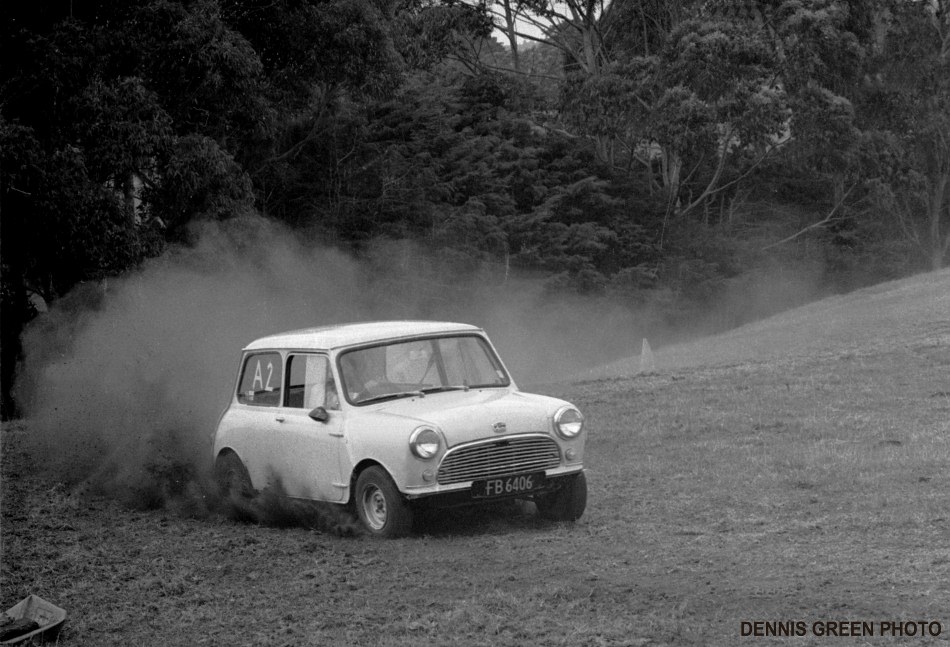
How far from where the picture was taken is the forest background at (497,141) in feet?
73.1

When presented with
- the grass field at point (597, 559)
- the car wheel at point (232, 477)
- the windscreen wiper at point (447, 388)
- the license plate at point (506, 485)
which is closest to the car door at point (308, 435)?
the grass field at point (597, 559)

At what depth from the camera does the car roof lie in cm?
1013

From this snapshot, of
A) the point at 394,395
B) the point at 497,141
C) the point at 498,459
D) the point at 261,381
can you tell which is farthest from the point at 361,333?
the point at 497,141

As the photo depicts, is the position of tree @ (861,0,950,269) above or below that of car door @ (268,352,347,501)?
above

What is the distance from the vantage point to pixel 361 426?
31.1 ft

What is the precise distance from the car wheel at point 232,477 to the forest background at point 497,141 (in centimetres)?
1117

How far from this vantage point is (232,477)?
36.4 ft

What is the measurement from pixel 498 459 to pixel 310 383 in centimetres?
192

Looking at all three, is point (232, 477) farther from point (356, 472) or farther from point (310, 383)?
point (356, 472)

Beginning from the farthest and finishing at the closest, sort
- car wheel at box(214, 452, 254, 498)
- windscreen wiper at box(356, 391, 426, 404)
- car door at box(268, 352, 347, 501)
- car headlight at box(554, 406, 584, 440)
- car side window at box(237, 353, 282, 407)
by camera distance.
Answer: car wheel at box(214, 452, 254, 498) → car side window at box(237, 353, 282, 407) → windscreen wiper at box(356, 391, 426, 404) → car door at box(268, 352, 347, 501) → car headlight at box(554, 406, 584, 440)

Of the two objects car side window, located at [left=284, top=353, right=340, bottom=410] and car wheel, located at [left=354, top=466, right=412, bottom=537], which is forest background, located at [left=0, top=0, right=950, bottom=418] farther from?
car wheel, located at [left=354, top=466, right=412, bottom=537]

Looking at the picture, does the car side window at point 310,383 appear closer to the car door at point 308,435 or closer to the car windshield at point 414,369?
the car door at point 308,435

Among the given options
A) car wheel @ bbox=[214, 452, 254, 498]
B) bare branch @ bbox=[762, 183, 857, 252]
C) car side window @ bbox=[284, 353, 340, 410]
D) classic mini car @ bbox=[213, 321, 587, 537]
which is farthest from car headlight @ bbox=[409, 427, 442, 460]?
bare branch @ bbox=[762, 183, 857, 252]

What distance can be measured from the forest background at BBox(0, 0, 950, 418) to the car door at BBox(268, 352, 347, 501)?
12.0 meters
